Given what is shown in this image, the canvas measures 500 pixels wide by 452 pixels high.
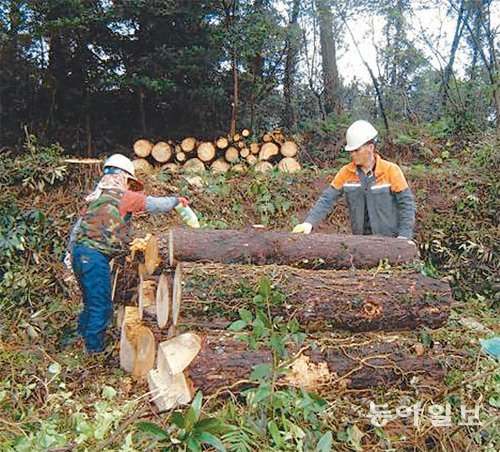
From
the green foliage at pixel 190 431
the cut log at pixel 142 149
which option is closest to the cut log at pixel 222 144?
the cut log at pixel 142 149

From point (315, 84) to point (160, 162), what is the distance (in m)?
6.40

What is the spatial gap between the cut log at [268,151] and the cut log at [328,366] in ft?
20.8

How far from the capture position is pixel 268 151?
9578 millimetres

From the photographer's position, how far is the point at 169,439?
2645 mm

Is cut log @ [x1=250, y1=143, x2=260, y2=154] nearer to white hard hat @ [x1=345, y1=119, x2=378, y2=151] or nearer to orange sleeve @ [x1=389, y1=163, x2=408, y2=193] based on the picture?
white hard hat @ [x1=345, y1=119, x2=378, y2=151]

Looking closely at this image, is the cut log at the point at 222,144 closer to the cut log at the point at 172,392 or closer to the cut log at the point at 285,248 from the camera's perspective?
the cut log at the point at 285,248

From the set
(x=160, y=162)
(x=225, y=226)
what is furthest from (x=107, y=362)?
(x=160, y=162)

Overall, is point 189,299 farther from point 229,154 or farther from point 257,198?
point 229,154

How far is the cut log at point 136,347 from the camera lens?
3.96 m

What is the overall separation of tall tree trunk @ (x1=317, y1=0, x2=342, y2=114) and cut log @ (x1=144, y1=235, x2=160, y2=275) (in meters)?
9.21

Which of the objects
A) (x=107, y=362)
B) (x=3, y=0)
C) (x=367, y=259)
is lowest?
(x=107, y=362)

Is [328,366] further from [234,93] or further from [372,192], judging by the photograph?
[234,93]

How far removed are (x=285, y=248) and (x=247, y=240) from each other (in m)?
0.28

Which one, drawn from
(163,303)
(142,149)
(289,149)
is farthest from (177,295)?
(289,149)
